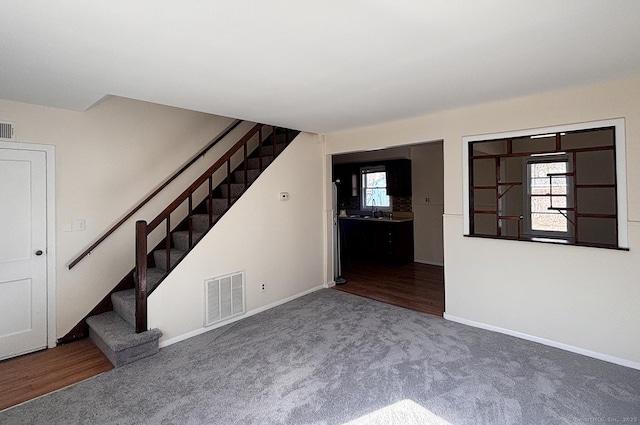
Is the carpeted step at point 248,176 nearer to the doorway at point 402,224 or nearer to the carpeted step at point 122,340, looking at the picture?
the carpeted step at point 122,340

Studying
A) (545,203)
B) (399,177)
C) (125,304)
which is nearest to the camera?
(125,304)

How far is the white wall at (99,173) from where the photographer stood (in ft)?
10.6

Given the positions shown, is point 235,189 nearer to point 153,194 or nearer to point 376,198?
point 153,194

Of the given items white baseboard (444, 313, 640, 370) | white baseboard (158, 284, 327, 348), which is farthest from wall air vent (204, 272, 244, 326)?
white baseboard (444, 313, 640, 370)

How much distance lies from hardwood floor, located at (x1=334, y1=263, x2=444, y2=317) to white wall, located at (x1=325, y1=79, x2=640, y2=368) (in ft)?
2.09

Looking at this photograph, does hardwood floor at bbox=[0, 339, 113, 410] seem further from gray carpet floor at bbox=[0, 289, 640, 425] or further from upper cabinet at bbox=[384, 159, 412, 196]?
upper cabinet at bbox=[384, 159, 412, 196]

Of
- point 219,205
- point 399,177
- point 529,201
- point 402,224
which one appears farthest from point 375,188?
point 219,205

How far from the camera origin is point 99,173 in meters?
3.50

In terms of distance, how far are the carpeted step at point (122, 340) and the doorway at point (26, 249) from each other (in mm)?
470

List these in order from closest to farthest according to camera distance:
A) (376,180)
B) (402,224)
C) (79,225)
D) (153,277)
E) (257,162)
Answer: (79,225) < (153,277) < (257,162) < (402,224) < (376,180)

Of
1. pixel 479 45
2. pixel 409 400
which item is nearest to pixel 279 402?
pixel 409 400

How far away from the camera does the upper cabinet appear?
6523 millimetres

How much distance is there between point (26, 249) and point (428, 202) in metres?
6.07

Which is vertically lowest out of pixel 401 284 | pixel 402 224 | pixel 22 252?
pixel 401 284
